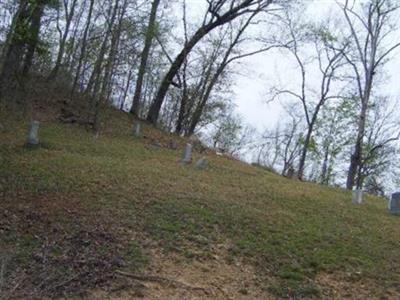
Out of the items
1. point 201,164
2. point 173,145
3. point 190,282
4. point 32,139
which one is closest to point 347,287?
point 190,282

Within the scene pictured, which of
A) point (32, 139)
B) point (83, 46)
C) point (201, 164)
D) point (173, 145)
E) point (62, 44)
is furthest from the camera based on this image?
point (62, 44)

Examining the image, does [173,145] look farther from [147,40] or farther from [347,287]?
[347,287]

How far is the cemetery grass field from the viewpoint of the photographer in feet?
24.1

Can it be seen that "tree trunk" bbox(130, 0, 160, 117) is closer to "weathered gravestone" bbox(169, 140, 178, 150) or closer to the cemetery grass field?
"weathered gravestone" bbox(169, 140, 178, 150)

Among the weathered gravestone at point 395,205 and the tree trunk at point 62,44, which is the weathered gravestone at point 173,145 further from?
the weathered gravestone at point 395,205

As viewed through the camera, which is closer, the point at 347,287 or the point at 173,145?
the point at 347,287

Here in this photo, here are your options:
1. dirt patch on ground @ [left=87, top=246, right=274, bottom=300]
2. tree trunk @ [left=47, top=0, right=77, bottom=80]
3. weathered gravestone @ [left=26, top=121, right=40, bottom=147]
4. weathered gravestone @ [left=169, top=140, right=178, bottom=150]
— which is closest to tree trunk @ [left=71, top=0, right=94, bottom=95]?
tree trunk @ [left=47, top=0, right=77, bottom=80]

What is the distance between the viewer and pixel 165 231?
885 cm

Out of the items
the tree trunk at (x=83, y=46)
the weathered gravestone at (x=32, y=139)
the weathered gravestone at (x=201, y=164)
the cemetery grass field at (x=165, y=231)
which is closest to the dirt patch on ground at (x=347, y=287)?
the cemetery grass field at (x=165, y=231)

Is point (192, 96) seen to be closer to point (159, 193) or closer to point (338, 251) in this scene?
point (159, 193)

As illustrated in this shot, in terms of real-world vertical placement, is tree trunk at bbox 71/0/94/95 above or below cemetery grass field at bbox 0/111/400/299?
above

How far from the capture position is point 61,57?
23250mm

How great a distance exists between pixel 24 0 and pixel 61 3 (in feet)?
39.9

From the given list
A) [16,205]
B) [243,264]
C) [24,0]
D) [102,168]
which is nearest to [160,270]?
[243,264]
